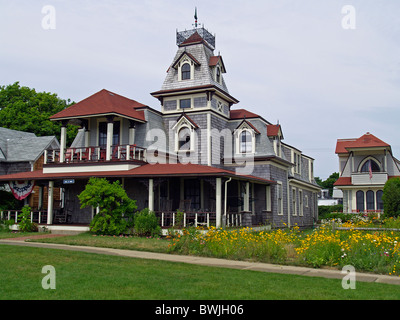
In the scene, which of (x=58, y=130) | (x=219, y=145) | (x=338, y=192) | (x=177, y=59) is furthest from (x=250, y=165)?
(x=338, y=192)

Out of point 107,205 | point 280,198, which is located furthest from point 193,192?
point 280,198

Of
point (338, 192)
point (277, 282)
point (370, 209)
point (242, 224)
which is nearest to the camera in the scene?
point (277, 282)

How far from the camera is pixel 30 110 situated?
45.2 meters

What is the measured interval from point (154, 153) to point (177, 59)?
285 inches

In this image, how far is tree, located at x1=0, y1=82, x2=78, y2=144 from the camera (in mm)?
44438

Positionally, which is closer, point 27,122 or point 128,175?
point 128,175

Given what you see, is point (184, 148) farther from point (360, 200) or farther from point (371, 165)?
point (371, 165)

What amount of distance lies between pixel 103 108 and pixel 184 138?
18.4 feet

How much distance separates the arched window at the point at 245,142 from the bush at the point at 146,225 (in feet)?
33.3

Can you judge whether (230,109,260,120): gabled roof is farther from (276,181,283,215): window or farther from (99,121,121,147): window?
(99,121,121,147): window

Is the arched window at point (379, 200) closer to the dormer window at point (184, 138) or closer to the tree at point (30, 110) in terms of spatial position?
the dormer window at point (184, 138)

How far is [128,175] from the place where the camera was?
21.8 m

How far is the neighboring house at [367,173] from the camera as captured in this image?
3312 centimetres
